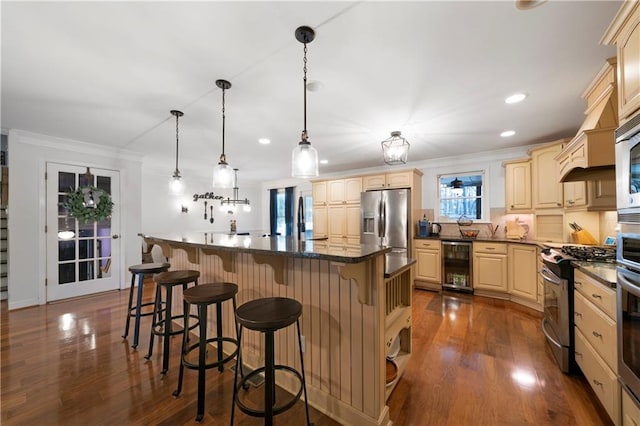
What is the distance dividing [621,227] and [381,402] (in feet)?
5.61

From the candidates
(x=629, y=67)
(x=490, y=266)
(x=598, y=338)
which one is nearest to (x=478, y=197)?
(x=490, y=266)

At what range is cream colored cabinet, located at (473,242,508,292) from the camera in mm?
3750

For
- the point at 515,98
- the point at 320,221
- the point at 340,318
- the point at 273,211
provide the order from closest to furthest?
the point at 340,318, the point at 515,98, the point at 320,221, the point at 273,211

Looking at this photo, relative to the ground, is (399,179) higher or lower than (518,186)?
higher

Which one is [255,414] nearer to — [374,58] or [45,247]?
[374,58]

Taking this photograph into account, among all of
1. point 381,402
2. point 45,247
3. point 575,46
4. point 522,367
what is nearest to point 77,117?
point 45,247

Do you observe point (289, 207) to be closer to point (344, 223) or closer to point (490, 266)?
point (344, 223)

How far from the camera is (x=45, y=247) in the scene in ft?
11.8

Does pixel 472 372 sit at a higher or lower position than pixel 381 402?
lower

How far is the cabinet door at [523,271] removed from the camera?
3375 mm

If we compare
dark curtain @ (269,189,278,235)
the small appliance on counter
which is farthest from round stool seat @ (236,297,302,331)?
dark curtain @ (269,189,278,235)

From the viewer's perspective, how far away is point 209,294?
1.74 metres

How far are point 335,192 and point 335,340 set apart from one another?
402cm

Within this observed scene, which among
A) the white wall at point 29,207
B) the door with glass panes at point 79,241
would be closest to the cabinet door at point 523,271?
the door with glass panes at point 79,241
